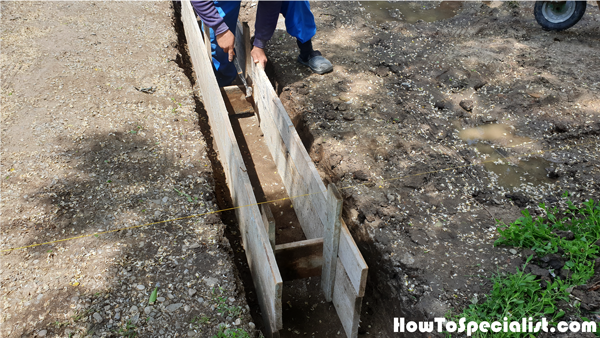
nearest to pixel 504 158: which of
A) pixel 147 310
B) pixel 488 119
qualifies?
pixel 488 119

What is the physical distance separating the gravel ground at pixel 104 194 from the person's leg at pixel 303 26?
4.65 ft

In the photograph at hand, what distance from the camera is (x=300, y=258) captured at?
2.69m

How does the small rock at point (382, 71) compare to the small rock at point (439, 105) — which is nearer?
the small rock at point (439, 105)

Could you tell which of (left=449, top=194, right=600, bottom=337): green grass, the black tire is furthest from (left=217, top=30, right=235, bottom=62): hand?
the black tire

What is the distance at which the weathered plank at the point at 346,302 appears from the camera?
2383 millimetres

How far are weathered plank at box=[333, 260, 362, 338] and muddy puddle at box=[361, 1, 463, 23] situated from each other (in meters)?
4.72

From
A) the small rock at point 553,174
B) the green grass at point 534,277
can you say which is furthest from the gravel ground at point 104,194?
the small rock at point 553,174

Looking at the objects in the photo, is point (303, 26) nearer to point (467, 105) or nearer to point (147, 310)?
point (467, 105)

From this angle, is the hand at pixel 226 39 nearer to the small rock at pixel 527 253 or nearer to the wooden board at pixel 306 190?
the wooden board at pixel 306 190

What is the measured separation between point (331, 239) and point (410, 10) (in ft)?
17.4

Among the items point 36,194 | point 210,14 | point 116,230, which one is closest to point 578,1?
point 210,14

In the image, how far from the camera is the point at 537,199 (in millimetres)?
3332

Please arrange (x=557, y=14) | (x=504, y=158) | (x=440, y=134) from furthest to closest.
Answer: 1. (x=557, y=14)
2. (x=440, y=134)
3. (x=504, y=158)

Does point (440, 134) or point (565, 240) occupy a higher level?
point (565, 240)
